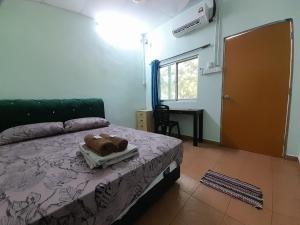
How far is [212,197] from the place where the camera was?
56.8 inches

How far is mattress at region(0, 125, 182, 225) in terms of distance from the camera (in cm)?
66

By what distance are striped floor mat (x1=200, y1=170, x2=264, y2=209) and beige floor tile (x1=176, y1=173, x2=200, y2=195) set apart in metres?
0.10

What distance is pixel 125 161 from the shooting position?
1113 mm

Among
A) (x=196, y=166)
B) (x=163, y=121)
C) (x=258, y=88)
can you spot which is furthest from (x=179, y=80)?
(x=196, y=166)

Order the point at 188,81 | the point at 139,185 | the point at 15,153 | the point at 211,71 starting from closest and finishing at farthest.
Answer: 1. the point at 139,185
2. the point at 15,153
3. the point at 211,71
4. the point at 188,81

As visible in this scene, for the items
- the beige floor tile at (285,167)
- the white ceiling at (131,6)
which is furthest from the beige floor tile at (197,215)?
A: the white ceiling at (131,6)

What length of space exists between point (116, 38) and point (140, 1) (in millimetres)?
1079

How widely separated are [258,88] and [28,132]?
11.0ft

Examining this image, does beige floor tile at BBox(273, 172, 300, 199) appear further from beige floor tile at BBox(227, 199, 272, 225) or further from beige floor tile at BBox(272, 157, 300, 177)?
beige floor tile at BBox(227, 199, 272, 225)

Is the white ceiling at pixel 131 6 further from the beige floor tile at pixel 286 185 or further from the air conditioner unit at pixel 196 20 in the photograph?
the beige floor tile at pixel 286 185

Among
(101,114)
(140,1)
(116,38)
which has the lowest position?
(101,114)

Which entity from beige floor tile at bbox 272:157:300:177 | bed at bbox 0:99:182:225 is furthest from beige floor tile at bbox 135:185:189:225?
beige floor tile at bbox 272:157:300:177

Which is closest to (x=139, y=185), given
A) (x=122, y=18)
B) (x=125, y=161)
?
(x=125, y=161)

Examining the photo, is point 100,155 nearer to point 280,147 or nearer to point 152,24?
point 280,147
